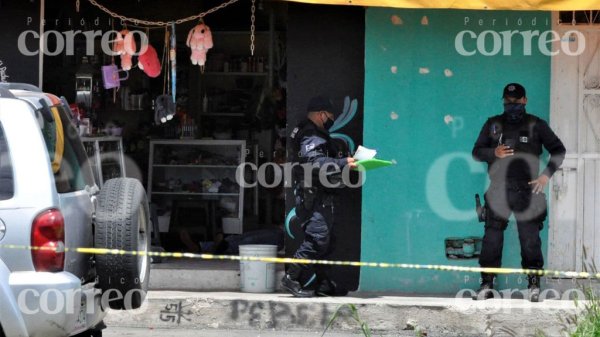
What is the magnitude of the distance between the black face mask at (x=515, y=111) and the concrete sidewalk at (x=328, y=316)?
5.64ft

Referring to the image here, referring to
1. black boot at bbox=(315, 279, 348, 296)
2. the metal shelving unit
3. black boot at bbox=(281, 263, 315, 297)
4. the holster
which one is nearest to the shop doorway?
the holster

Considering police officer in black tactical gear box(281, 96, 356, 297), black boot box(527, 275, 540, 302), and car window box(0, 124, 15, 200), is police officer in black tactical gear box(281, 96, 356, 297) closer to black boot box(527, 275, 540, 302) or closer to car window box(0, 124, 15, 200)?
black boot box(527, 275, 540, 302)

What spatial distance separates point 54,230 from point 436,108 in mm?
5203

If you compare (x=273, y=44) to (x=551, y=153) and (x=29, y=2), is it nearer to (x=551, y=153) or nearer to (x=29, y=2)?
(x=29, y=2)

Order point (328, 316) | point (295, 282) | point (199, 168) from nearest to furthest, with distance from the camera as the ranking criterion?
point (328, 316) → point (295, 282) → point (199, 168)

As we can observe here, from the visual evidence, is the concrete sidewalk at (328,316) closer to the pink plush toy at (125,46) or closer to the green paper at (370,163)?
the green paper at (370,163)

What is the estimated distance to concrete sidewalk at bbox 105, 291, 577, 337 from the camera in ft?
31.9

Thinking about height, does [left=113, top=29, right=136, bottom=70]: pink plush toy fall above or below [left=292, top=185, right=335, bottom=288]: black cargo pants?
above

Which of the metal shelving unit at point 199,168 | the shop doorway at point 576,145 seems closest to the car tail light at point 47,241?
the shop doorway at point 576,145

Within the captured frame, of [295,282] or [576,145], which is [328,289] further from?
[576,145]

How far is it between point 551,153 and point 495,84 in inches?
35.1

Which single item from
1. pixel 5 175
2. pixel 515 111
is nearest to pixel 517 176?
pixel 515 111

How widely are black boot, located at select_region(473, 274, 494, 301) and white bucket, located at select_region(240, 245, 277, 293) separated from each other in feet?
6.39

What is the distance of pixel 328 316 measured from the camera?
978 centimetres
